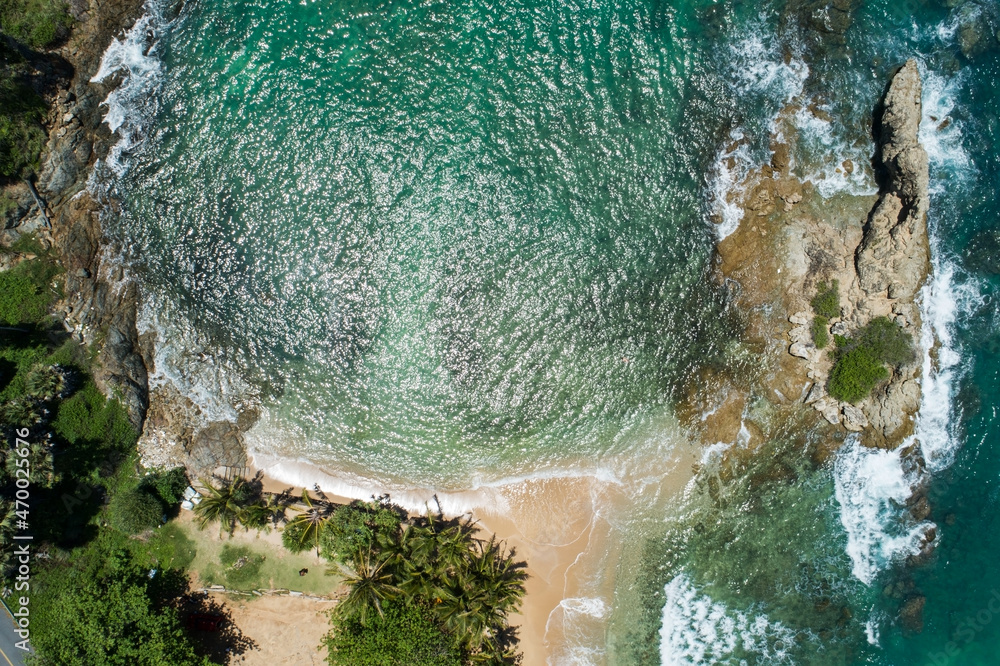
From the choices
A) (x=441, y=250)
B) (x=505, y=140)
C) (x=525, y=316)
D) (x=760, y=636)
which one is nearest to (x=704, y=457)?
(x=760, y=636)

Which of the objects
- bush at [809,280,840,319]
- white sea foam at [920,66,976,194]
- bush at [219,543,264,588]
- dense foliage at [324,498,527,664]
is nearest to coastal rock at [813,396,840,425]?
bush at [809,280,840,319]

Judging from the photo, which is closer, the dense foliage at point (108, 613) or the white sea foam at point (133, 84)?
the dense foliage at point (108, 613)

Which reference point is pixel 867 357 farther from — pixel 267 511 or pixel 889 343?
pixel 267 511

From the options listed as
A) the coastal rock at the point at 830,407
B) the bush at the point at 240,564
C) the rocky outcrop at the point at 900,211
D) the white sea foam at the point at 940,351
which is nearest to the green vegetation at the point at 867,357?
the coastal rock at the point at 830,407

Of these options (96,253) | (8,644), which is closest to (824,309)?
(96,253)

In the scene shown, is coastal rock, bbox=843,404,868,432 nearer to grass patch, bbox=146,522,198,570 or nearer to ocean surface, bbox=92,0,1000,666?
ocean surface, bbox=92,0,1000,666

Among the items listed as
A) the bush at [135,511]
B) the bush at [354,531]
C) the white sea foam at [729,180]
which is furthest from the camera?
the white sea foam at [729,180]

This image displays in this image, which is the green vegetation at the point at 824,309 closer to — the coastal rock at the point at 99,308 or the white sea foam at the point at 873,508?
the white sea foam at the point at 873,508

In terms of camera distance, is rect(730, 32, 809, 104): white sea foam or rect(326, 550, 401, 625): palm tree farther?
rect(730, 32, 809, 104): white sea foam
